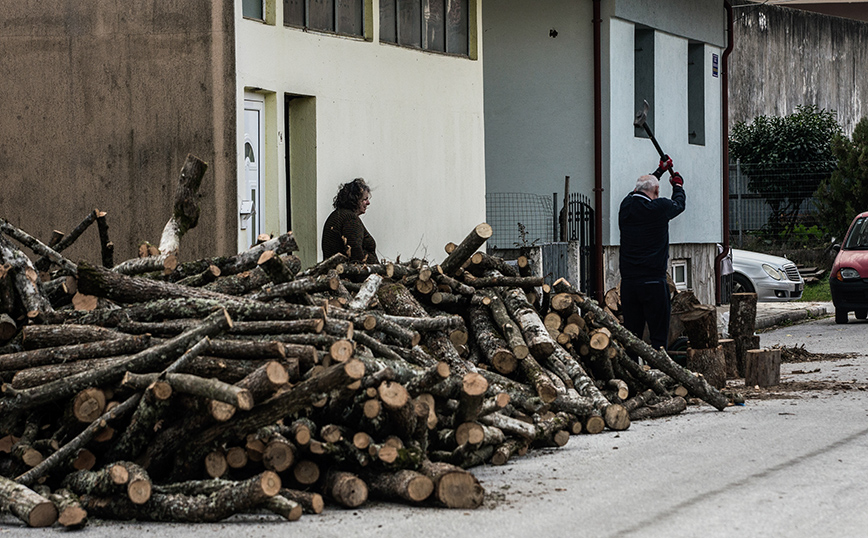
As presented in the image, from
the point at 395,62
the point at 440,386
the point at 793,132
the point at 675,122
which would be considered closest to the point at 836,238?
the point at 793,132

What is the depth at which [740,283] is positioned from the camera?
23.8m

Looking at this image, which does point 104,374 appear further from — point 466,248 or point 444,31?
point 444,31

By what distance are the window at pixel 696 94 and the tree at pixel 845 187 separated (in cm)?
663

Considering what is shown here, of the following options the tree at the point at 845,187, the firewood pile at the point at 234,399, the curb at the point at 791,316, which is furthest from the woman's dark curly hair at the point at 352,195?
the tree at the point at 845,187

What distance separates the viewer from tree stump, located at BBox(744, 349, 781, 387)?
1122 centimetres

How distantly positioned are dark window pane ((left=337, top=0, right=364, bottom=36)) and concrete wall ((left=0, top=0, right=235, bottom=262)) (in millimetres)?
1938

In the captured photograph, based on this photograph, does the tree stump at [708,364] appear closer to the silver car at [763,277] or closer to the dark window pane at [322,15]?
the dark window pane at [322,15]

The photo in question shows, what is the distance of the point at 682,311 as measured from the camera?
1204cm

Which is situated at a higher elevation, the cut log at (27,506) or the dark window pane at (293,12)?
the dark window pane at (293,12)

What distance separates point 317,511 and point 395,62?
8907 millimetres

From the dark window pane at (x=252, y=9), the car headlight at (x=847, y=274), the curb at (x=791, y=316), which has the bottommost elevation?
the curb at (x=791, y=316)

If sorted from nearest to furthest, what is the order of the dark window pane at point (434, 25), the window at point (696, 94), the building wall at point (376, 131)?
the building wall at point (376, 131) < the dark window pane at point (434, 25) < the window at point (696, 94)

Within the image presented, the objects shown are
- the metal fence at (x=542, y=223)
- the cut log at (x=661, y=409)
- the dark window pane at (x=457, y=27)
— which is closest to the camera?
the cut log at (x=661, y=409)

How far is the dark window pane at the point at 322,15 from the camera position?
13225 millimetres
